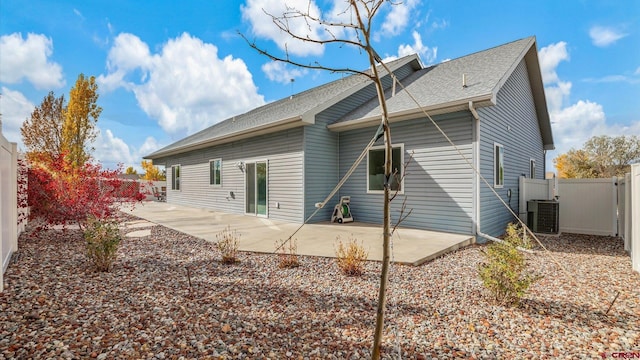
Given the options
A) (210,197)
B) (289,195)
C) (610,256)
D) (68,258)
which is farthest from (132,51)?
(610,256)

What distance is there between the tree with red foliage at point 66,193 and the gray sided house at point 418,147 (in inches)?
170

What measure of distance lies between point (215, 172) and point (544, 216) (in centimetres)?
1120

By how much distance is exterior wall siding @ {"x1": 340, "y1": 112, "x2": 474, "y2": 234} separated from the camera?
6.82 m

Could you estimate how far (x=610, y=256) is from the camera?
5574mm

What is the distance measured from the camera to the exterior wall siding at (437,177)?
269 inches

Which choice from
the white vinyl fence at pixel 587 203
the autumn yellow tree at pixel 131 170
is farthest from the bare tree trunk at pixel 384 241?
the autumn yellow tree at pixel 131 170

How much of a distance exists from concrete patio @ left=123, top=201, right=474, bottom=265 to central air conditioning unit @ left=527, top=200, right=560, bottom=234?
9.26 ft

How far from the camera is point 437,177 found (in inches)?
285

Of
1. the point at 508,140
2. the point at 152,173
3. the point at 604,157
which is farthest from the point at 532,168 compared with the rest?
the point at 152,173

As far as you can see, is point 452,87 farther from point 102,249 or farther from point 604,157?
point 604,157

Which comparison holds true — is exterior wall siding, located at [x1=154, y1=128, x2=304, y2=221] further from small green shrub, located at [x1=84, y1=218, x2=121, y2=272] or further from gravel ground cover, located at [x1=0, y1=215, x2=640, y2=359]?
small green shrub, located at [x1=84, y1=218, x2=121, y2=272]

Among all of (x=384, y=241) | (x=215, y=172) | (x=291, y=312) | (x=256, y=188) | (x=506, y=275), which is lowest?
Answer: (x=291, y=312)

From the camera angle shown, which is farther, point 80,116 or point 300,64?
point 80,116

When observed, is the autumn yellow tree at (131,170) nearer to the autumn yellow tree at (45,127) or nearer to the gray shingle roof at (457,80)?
the autumn yellow tree at (45,127)
